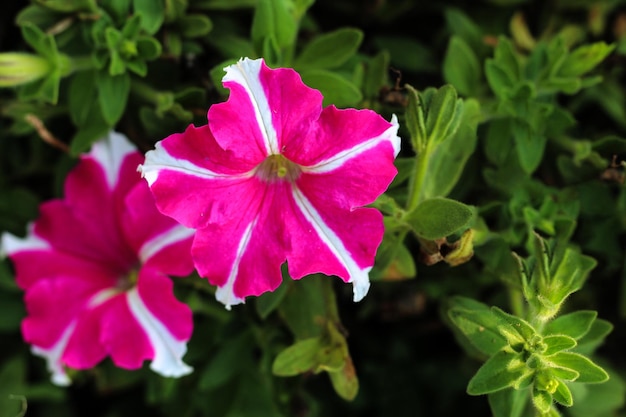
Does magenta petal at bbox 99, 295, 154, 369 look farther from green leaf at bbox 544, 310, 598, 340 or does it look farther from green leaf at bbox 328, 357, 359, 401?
green leaf at bbox 544, 310, 598, 340

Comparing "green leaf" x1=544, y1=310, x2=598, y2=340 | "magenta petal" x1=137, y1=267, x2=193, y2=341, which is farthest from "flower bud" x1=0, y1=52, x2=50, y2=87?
"green leaf" x1=544, y1=310, x2=598, y2=340

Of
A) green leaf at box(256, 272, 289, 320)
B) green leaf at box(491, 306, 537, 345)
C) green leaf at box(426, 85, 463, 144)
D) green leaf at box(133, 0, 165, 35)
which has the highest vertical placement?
green leaf at box(426, 85, 463, 144)

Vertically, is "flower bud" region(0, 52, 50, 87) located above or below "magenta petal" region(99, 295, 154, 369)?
above

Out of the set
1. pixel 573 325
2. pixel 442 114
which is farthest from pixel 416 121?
pixel 573 325

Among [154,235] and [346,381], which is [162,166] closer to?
[154,235]

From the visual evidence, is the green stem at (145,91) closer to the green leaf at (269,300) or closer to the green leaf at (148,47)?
the green leaf at (148,47)
